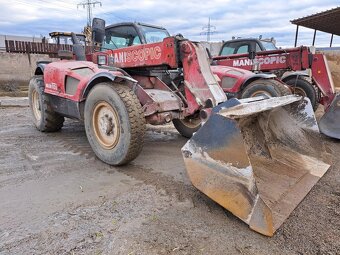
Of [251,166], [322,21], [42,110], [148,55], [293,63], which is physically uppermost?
[322,21]

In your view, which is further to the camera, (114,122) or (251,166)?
(114,122)

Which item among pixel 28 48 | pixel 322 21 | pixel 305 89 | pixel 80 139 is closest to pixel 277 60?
pixel 305 89

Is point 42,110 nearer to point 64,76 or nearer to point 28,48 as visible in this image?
point 64,76

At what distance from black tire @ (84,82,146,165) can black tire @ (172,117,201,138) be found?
1610 millimetres

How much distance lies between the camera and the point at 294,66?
7.21 meters

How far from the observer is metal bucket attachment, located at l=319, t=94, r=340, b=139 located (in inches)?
192

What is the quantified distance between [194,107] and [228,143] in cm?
156

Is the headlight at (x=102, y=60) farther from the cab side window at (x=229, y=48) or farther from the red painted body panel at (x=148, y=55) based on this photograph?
the cab side window at (x=229, y=48)

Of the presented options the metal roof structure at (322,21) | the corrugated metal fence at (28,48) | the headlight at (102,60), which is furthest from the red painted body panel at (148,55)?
the corrugated metal fence at (28,48)

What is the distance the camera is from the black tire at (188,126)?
16.2ft

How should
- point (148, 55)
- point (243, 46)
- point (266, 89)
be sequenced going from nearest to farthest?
point (148, 55) < point (266, 89) < point (243, 46)

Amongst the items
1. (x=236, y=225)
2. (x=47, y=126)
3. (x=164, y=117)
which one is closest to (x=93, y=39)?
(x=47, y=126)

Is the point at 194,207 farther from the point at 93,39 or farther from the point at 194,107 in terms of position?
the point at 93,39

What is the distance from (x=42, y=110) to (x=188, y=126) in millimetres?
2418
